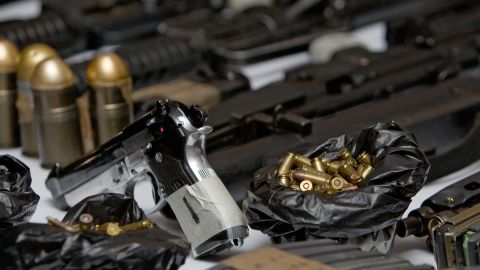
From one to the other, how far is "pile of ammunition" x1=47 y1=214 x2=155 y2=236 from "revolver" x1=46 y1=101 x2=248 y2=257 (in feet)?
0.42

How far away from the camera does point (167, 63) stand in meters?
3.15

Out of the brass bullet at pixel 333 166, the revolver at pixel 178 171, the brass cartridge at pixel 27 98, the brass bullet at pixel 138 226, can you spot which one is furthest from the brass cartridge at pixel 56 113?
the brass bullet at pixel 333 166

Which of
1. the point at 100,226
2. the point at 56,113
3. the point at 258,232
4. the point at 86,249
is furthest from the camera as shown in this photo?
the point at 56,113

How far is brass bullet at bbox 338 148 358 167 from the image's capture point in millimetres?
2098

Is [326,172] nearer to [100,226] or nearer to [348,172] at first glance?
[348,172]

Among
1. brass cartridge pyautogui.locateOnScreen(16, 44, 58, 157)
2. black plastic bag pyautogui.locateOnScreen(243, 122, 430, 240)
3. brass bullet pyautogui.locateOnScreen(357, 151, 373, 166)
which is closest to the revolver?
black plastic bag pyautogui.locateOnScreen(243, 122, 430, 240)

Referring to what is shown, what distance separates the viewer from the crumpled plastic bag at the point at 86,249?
177cm

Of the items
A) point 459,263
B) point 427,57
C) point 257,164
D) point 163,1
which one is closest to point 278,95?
point 257,164

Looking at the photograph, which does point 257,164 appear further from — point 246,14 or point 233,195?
point 246,14

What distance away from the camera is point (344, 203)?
1944mm

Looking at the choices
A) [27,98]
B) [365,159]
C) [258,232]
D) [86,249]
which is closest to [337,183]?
[365,159]

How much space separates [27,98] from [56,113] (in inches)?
7.0

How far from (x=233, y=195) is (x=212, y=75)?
0.74 meters

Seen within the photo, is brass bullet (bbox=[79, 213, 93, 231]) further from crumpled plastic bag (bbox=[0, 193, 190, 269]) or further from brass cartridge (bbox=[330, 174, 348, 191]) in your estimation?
brass cartridge (bbox=[330, 174, 348, 191])
